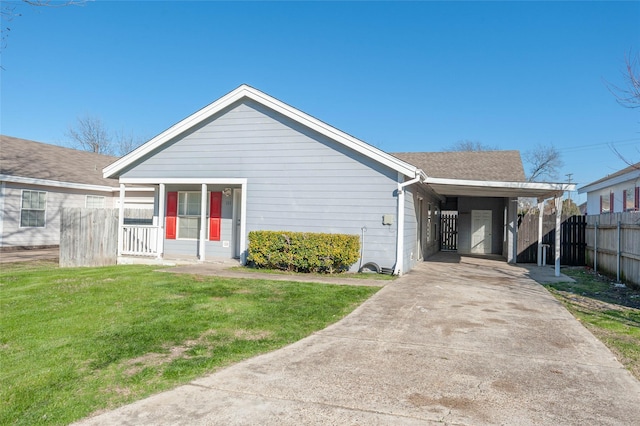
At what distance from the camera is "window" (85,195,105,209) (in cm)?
1886

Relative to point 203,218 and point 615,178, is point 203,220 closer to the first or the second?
point 203,218

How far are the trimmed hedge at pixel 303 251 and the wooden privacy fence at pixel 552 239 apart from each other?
27.6ft

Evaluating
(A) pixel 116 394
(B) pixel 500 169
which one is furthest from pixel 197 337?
(B) pixel 500 169

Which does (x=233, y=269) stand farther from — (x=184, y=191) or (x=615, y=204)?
(x=615, y=204)

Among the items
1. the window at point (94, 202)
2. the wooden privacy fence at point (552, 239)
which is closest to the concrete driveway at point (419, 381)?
the wooden privacy fence at point (552, 239)

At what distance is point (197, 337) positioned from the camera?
17.0 ft

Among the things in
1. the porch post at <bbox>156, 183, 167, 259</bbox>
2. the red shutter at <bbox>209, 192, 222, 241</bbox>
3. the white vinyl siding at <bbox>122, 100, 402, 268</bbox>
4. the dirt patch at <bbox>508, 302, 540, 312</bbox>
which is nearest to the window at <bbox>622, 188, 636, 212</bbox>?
the white vinyl siding at <bbox>122, 100, 402, 268</bbox>

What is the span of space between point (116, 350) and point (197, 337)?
923 mm

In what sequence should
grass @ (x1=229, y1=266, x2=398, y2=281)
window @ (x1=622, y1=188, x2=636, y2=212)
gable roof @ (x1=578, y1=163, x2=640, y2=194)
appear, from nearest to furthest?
grass @ (x1=229, y1=266, x2=398, y2=281) < gable roof @ (x1=578, y1=163, x2=640, y2=194) < window @ (x1=622, y1=188, x2=636, y2=212)

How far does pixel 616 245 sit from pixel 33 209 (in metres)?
20.4

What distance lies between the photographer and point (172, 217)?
13.7 metres

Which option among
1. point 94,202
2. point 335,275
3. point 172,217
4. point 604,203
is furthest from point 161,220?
point 604,203

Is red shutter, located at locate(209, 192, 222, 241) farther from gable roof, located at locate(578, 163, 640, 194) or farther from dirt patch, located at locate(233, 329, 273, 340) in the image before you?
gable roof, located at locate(578, 163, 640, 194)

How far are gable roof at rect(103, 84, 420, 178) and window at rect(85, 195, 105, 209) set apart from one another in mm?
6553
